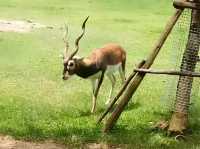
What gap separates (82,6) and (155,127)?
16383 mm

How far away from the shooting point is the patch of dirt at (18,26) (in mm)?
19125

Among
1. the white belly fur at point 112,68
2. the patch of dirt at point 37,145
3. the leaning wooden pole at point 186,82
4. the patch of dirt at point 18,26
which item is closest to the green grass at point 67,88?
the patch of dirt at point 37,145

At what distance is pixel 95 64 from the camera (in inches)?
446

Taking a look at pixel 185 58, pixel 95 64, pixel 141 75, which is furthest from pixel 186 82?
pixel 95 64

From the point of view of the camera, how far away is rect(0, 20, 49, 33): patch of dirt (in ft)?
62.7

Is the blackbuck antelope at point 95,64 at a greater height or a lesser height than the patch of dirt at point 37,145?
greater

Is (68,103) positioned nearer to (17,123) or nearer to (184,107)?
(17,123)

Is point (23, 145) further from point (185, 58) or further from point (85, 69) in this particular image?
point (185, 58)

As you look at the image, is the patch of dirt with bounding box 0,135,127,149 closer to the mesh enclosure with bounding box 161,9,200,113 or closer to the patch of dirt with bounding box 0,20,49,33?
the mesh enclosure with bounding box 161,9,200,113

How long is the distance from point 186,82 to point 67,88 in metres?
3.63

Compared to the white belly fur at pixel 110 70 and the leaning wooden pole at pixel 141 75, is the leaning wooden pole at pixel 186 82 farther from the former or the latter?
the white belly fur at pixel 110 70

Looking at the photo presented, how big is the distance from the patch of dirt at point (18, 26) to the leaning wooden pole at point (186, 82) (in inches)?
396

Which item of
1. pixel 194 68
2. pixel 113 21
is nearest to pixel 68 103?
pixel 194 68

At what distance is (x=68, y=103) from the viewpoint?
454 inches
